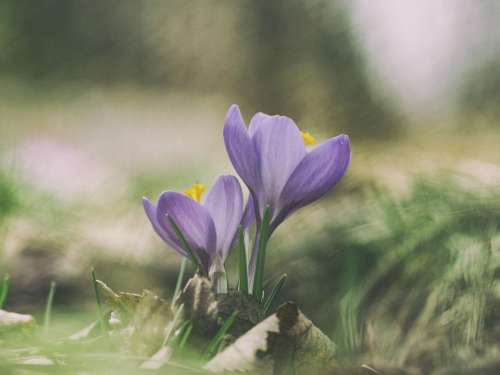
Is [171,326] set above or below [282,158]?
below

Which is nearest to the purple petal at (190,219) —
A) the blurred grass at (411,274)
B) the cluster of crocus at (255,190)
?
the cluster of crocus at (255,190)

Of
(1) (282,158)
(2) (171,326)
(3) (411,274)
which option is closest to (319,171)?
(1) (282,158)

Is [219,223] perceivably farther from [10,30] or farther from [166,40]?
[10,30]

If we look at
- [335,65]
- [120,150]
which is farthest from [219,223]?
[335,65]

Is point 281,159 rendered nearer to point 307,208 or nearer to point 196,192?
point 196,192

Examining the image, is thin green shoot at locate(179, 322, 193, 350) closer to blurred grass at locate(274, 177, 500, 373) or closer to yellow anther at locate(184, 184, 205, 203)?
yellow anther at locate(184, 184, 205, 203)

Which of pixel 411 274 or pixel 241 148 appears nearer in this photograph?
pixel 241 148

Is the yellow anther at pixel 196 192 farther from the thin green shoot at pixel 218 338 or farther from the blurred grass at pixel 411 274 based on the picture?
the blurred grass at pixel 411 274
